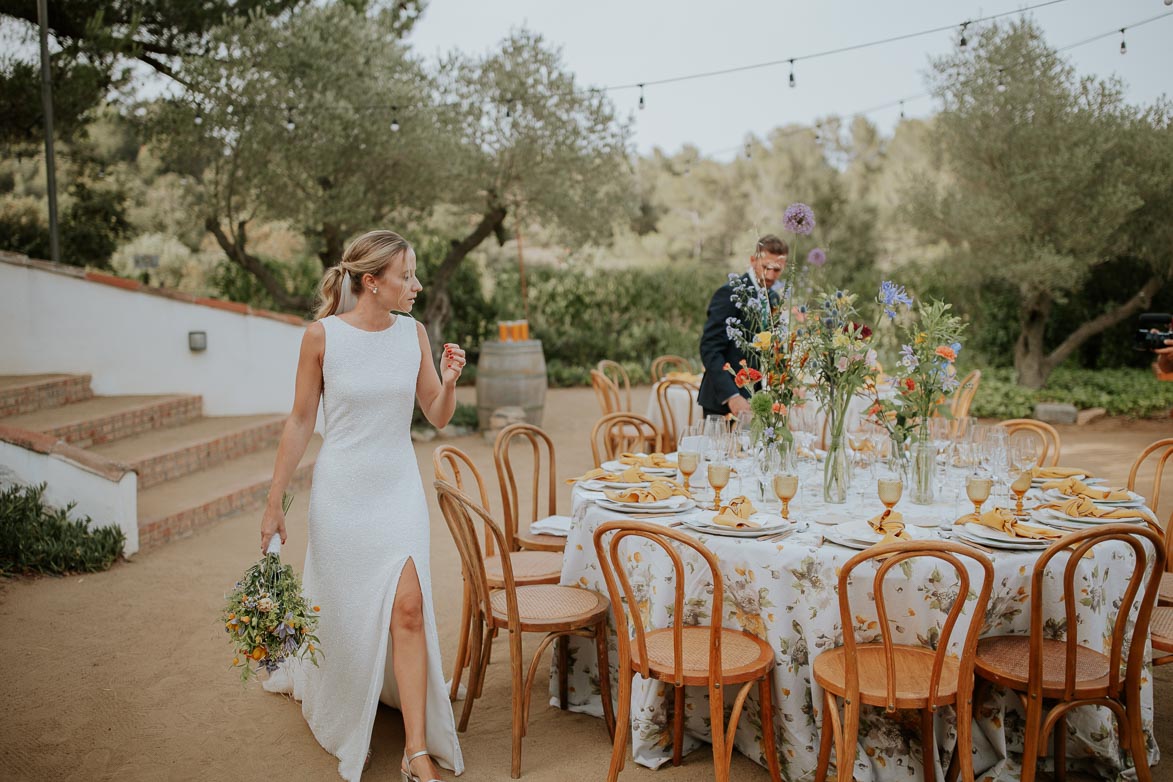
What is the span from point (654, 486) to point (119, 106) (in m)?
8.02

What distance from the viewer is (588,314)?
13883 mm

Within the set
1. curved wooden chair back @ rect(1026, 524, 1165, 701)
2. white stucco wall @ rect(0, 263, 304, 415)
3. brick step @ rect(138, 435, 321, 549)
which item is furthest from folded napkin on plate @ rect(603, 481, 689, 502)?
white stucco wall @ rect(0, 263, 304, 415)

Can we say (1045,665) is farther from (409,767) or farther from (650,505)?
(409,767)

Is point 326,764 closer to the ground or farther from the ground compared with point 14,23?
closer to the ground

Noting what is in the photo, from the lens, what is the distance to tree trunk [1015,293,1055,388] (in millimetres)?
10562

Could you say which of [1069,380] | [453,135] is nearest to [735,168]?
[1069,380]

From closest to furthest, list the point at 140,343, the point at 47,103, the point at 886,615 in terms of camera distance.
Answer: the point at 886,615 < the point at 140,343 < the point at 47,103

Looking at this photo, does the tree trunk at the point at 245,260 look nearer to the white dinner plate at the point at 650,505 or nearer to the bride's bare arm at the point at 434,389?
the bride's bare arm at the point at 434,389

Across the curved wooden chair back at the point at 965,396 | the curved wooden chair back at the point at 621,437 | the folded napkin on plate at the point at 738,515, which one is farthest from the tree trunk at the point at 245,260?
the folded napkin on plate at the point at 738,515

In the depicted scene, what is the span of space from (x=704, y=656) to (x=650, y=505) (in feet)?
1.90

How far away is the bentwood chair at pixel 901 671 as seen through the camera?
7.82 ft

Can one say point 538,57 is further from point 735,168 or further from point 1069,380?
point 735,168

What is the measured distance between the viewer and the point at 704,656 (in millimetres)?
2758

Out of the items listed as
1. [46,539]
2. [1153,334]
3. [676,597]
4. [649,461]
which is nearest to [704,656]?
[676,597]
